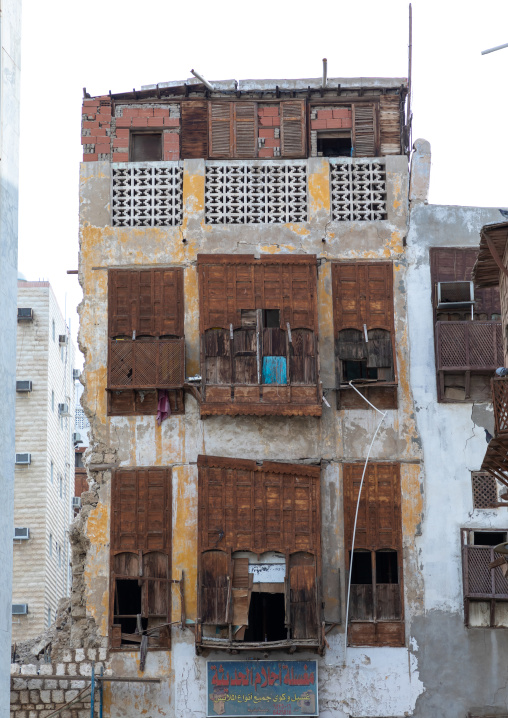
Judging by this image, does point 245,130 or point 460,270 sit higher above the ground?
point 245,130

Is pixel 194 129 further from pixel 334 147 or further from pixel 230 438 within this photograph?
pixel 230 438

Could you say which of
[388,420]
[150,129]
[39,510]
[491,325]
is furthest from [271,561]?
[39,510]

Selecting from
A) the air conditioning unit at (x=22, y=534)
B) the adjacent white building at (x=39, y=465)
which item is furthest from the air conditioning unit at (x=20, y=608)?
the air conditioning unit at (x=22, y=534)

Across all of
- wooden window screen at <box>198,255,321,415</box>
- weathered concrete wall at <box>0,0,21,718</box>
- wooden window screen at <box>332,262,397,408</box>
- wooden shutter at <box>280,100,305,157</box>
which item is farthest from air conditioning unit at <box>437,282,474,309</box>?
weathered concrete wall at <box>0,0,21,718</box>

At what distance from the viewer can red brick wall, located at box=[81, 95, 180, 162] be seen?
24469mm

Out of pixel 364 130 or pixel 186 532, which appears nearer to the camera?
pixel 186 532

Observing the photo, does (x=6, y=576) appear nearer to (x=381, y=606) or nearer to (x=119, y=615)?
(x=119, y=615)

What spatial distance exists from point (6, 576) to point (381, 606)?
23.9ft

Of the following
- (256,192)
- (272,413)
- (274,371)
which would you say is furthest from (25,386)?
(272,413)

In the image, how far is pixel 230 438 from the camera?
75.4 feet

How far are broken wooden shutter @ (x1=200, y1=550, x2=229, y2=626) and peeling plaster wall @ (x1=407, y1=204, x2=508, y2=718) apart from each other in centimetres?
335

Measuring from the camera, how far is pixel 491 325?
75.7 ft

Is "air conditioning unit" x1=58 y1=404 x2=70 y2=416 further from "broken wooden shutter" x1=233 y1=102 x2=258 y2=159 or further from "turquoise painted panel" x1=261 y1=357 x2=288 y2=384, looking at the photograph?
"turquoise painted panel" x1=261 y1=357 x2=288 y2=384

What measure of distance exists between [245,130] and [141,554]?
27.3ft
